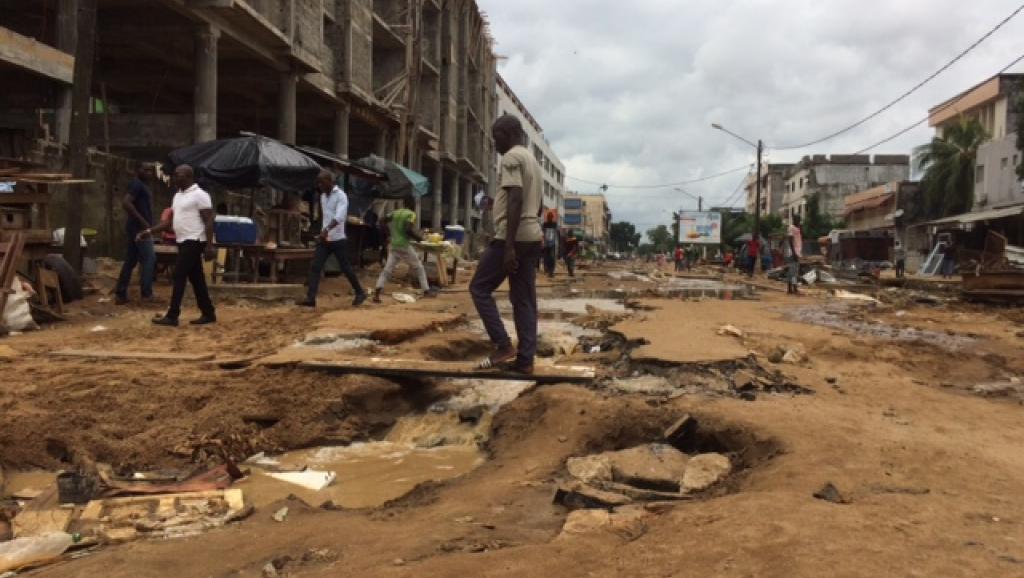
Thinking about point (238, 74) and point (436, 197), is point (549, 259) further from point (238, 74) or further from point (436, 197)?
point (436, 197)

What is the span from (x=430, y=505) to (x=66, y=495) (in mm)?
1588

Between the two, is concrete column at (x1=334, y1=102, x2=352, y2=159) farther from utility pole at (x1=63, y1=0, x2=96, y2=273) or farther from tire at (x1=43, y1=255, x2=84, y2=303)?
tire at (x1=43, y1=255, x2=84, y2=303)

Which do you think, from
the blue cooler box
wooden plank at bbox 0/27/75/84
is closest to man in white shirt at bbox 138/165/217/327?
the blue cooler box

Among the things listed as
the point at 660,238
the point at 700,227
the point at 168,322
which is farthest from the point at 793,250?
the point at 660,238

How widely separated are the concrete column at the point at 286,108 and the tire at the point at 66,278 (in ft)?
38.1

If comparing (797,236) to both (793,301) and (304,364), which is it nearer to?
(793,301)

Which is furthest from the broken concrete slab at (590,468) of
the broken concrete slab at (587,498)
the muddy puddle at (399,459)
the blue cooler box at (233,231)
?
the blue cooler box at (233,231)

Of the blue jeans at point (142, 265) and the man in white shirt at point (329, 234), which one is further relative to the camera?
the man in white shirt at point (329, 234)

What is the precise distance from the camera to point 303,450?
14.3 feet

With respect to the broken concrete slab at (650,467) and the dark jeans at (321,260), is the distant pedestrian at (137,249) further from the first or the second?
the broken concrete slab at (650,467)

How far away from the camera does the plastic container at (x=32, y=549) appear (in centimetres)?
246

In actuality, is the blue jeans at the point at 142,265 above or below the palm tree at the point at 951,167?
below

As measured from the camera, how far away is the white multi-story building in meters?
56.3

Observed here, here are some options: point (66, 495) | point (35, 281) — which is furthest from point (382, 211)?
point (66, 495)
